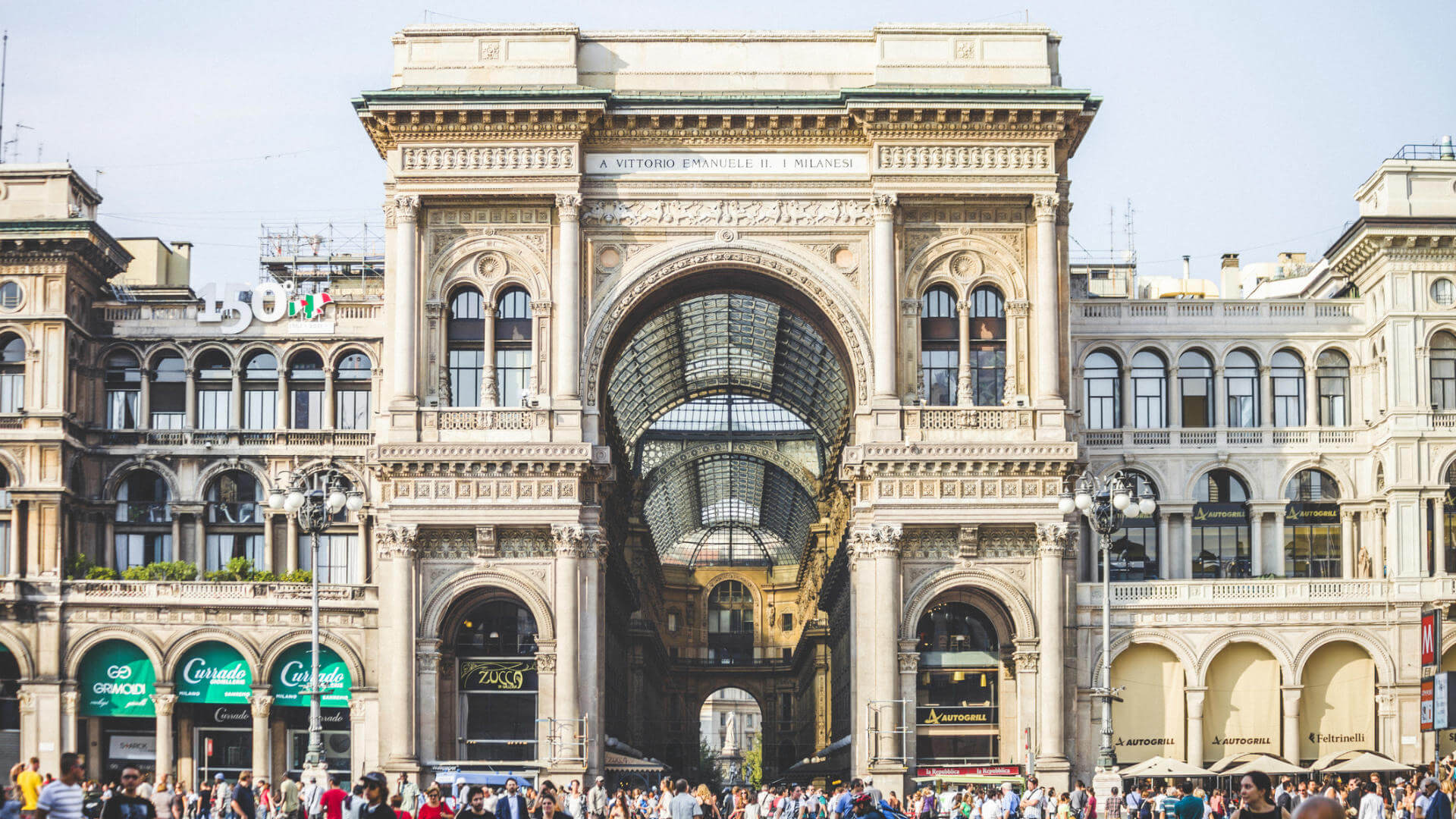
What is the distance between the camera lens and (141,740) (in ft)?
247

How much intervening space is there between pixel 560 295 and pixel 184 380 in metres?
19.8

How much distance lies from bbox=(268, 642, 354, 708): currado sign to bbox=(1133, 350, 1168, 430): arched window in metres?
31.1

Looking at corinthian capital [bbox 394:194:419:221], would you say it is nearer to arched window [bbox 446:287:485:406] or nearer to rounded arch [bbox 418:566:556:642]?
arched window [bbox 446:287:485:406]

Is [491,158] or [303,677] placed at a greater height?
[491,158]

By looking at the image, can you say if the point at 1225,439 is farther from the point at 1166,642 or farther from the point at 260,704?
the point at 260,704

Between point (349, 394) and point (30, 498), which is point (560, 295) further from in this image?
point (30, 498)

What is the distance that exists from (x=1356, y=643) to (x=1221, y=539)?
709 centimetres

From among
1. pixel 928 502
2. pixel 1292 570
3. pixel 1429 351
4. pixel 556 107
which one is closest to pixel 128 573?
pixel 556 107

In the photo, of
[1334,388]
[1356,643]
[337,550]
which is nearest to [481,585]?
[337,550]

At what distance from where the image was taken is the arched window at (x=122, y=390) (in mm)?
78688

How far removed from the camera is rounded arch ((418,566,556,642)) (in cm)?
6619

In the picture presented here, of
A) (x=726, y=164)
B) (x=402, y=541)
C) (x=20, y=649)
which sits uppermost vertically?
(x=726, y=164)

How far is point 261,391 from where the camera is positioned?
7931 centimetres

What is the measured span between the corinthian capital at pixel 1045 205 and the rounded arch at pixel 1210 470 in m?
13.1
